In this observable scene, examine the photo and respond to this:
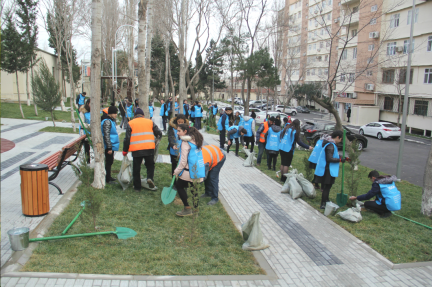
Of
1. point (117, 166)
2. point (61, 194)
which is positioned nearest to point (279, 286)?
point (61, 194)

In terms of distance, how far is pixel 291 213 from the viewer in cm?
668

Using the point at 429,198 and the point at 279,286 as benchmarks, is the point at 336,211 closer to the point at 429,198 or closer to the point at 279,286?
the point at 429,198

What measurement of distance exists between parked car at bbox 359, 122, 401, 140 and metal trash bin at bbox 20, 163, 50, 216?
2570 cm

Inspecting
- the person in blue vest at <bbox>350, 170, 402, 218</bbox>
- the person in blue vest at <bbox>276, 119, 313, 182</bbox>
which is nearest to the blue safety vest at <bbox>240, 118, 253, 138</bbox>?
the person in blue vest at <bbox>276, 119, 313, 182</bbox>

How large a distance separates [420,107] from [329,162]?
2806cm

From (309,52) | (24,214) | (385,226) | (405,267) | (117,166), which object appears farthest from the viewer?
(309,52)

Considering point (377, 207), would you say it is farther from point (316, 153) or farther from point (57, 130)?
point (57, 130)

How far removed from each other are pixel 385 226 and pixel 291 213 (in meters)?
1.73

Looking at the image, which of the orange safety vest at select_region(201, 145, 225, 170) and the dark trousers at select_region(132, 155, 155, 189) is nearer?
the orange safety vest at select_region(201, 145, 225, 170)

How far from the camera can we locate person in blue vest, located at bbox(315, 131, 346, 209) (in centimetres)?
653

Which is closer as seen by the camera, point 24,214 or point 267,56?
point 24,214

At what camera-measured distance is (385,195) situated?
640cm

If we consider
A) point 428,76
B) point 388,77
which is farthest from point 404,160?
point 388,77

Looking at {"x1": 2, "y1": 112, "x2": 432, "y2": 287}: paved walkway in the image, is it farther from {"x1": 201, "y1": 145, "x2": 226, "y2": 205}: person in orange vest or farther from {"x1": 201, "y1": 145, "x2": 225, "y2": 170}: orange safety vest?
A: {"x1": 201, "y1": 145, "x2": 225, "y2": 170}: orange safety vest
